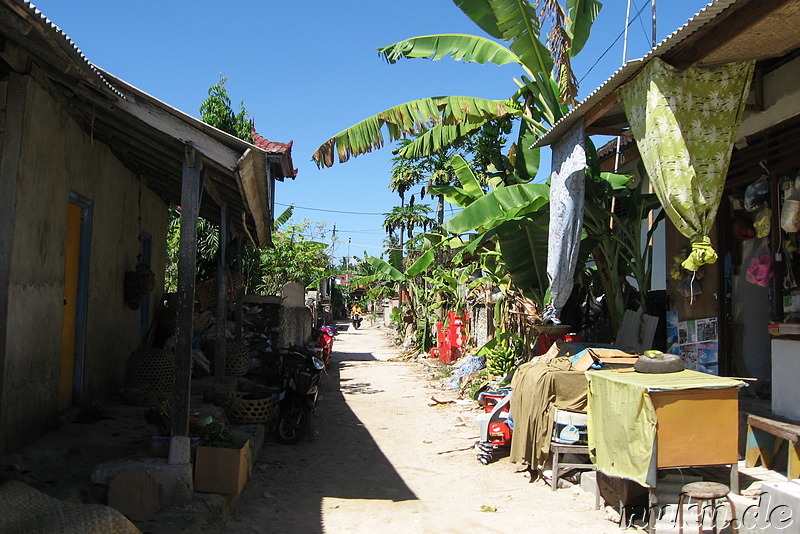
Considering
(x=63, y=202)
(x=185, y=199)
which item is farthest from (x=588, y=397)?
(x=63, y=202)

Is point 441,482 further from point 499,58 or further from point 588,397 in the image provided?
point 499,58

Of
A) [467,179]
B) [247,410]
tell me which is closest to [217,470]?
[247,410]

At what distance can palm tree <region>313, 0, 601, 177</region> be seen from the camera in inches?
296

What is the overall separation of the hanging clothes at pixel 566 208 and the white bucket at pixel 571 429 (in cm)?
138

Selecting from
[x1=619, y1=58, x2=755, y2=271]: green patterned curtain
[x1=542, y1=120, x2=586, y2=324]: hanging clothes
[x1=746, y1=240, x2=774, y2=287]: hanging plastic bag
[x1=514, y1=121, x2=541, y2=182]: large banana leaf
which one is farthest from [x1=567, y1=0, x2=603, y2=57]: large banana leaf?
[x1=746, y1=240, x2=774, y2=287]: hanging plastic bag

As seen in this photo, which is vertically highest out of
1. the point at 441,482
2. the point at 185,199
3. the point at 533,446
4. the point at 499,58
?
the point at 499,58

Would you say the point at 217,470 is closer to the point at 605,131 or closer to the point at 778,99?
the point at 605,131

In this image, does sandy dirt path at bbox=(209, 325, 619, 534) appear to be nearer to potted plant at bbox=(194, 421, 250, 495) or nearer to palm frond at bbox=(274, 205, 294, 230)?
potted plant at bbox=(194, 421, 250, 495)

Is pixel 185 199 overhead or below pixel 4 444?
overhead

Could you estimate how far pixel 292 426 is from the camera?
313 inches

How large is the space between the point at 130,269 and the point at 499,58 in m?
5.65

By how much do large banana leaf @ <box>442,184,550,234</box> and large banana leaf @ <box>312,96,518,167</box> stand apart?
136 centimetres

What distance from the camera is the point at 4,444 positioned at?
4.61 m

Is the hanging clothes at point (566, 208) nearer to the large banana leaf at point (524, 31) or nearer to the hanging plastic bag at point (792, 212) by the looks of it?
the large banana leaf at point (524, 31)
